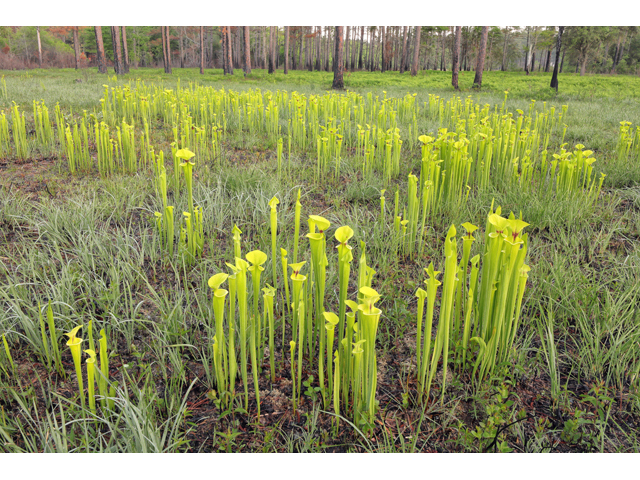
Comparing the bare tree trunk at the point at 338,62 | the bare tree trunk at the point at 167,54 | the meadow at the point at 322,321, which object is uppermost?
the bare tree trunk at the point at 167,54

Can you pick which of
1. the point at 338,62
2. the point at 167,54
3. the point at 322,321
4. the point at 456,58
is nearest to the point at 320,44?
the point at 167,54

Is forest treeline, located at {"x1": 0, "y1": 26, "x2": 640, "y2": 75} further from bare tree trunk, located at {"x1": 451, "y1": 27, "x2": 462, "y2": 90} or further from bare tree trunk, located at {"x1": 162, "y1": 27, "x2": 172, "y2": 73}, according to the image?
bare tree trunk, located at {"x1": 451, "y1": 27, "x2": 462, "y2": 90}

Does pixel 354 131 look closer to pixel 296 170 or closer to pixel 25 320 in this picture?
pixel 296 170

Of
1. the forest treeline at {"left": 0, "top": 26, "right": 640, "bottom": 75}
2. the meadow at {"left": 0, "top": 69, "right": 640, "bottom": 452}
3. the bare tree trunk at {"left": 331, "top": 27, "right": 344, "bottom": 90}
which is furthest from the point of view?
the forest treeline at {"left": 0, "top": 26, "right": 640, "bottom": 75}

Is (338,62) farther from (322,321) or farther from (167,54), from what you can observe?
(167,54)

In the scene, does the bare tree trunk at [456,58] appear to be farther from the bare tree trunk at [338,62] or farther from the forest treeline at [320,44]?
the forest treeline at [320,44]

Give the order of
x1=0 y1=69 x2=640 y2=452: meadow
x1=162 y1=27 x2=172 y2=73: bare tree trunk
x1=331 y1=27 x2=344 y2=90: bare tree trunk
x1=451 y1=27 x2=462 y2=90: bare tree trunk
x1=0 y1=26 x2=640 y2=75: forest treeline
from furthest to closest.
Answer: x1=0 y1=26 x2=640 y2=75: forest treeline, x1=162 y1=27 x2=172 y2=73: bare tree trunk, x1=451 y1=27 x2=462 y2=90: bare tree trunk, x1=331 y1=27 x2=344 y2=90: bare tree trunk, x1=0 y1=69 x2=640 y2=452: meadow

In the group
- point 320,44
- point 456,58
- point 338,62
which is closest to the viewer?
point 338,62

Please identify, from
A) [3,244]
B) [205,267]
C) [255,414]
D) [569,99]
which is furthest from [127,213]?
[569,99]

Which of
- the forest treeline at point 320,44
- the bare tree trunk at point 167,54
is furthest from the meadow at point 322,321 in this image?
the forest treeline at point 320,44

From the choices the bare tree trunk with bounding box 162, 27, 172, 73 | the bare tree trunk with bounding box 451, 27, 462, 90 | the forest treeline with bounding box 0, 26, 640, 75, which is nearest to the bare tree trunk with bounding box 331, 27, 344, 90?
the bare tree trunk with bounding box 451, 27, 462, 90

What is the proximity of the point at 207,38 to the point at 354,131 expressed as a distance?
186ft

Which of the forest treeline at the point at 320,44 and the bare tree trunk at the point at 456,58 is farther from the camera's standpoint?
the forest treeline at the point at 320,44

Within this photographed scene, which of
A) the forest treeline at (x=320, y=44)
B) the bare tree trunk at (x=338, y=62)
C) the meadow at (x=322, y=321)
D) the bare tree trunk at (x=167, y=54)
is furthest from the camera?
the forest treeline at (x=320, y=44)
